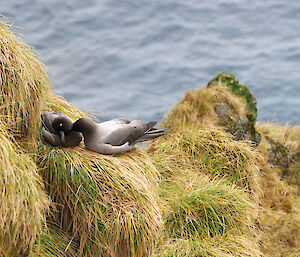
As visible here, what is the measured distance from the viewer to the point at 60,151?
5.14 m

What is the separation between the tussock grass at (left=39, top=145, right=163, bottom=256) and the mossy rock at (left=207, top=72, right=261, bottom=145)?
4.03 metres

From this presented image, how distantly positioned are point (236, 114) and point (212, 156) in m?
1.66

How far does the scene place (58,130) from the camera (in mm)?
5133

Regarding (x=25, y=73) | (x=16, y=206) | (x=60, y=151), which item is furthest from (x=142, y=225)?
(x=25, y=73)

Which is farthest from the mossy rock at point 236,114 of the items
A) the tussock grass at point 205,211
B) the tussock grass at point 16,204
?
the tussock grass at point 16,204

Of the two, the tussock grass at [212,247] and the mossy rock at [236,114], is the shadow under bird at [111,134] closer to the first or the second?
the tussock grass at [212,247]

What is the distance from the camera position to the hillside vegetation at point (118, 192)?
4168 millimetres

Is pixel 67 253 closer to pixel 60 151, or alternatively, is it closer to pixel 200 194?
pixel 60 151

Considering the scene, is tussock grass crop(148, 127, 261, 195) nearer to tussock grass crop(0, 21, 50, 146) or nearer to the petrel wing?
the petrel wing

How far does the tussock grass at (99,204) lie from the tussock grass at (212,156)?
2.70 metres

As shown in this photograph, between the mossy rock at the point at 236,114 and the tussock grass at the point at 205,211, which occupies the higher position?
the mossy rock at the point at 236,114

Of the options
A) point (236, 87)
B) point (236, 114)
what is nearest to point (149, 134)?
point (236, 114)

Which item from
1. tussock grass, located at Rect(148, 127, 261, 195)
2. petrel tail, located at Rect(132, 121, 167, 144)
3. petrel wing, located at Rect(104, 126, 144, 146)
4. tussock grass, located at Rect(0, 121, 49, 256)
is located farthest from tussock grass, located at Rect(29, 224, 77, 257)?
tussock grass, located at Rect(148, 127, 261, 195)

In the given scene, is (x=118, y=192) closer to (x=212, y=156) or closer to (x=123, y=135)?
(x=123, y=135)
